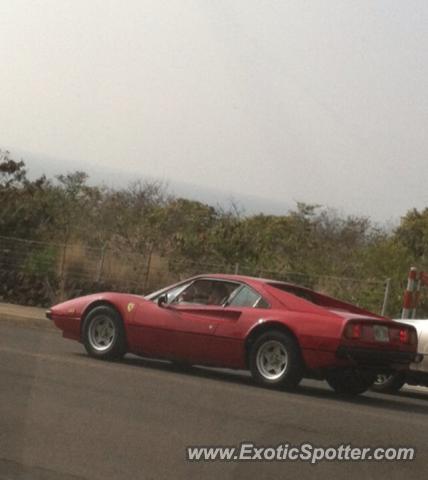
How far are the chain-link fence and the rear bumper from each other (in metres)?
10.3

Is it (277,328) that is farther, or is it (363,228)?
(363,228)

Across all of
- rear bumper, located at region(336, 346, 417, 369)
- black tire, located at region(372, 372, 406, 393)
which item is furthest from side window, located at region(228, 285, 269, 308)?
black tire, located at region(372, 372, 406, 393)

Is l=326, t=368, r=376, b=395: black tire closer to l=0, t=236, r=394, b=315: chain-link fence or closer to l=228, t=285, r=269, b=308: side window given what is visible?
l=228, t=285, r=269, b=308: side window

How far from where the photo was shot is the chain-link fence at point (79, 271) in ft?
78.2

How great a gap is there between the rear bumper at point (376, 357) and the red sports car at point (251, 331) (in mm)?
11

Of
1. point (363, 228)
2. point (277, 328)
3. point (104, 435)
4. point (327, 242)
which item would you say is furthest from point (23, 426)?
point (363, 228)

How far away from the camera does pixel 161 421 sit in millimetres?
9883

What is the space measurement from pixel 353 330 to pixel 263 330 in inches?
40.9

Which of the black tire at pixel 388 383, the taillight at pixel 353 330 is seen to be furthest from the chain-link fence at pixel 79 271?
the taillight at pixel 353 330

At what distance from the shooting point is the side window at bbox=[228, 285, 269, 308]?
13336 mm

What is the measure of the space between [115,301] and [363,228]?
972 inches

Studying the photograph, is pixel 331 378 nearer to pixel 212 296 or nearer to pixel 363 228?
pixel 212 296

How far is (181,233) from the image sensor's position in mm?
28062

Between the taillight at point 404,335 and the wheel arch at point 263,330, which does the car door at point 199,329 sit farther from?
the taillight at point 404,335
